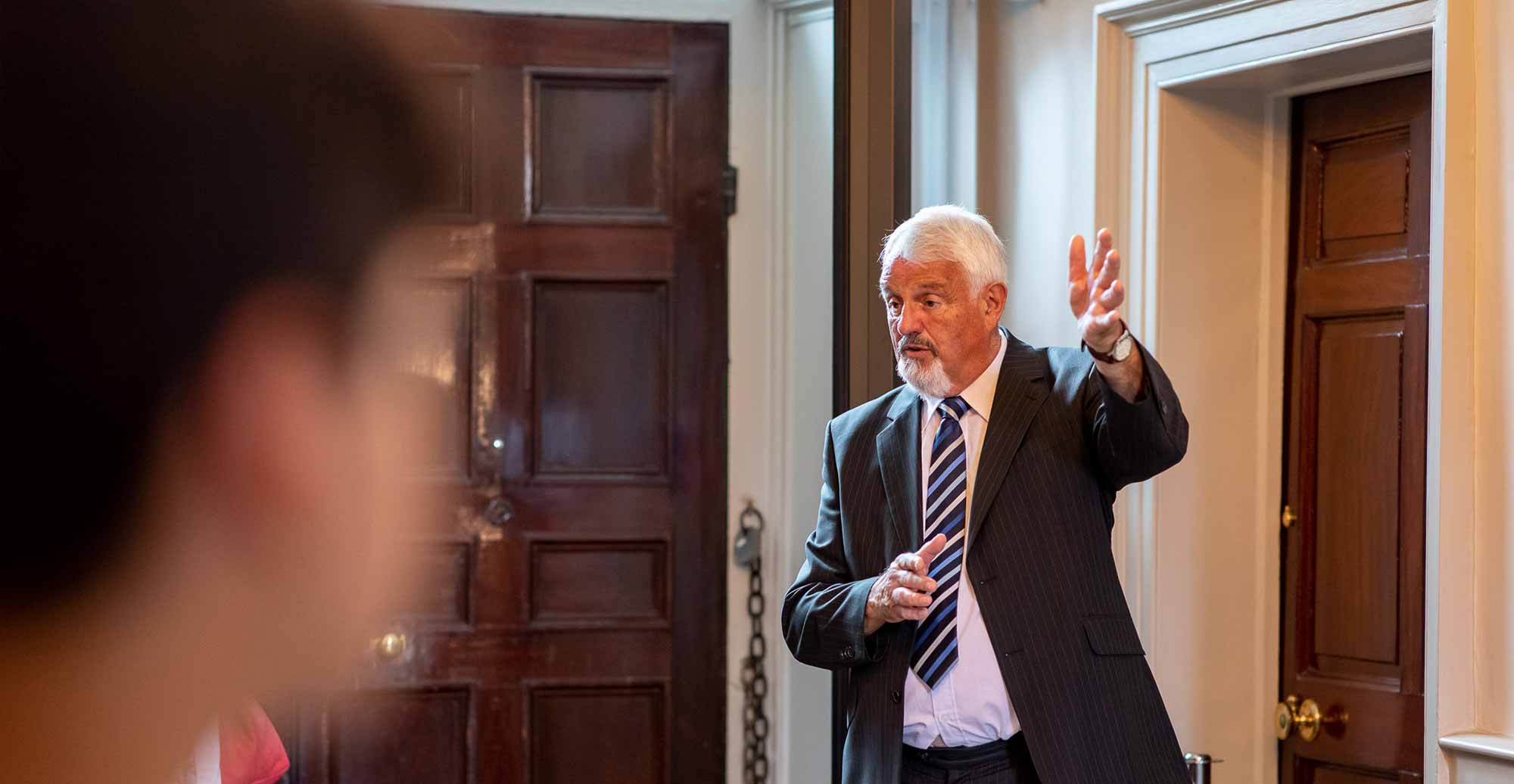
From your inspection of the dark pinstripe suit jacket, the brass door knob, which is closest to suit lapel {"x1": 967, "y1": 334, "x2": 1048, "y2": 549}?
the dark pinstripe suit jacket

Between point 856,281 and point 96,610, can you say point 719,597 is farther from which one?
point 96,610

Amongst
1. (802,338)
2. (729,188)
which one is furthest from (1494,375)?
(729,188)

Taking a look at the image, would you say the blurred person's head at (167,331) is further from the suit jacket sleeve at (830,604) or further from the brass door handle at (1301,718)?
the brass door handle at (1301,718)

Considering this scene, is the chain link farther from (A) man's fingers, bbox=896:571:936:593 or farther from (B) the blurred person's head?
(B) the blurred person's head

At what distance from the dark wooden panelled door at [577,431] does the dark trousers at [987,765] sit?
1425mm

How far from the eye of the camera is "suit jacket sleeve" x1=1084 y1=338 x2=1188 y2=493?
1.60 meters

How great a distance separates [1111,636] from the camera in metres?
1.70

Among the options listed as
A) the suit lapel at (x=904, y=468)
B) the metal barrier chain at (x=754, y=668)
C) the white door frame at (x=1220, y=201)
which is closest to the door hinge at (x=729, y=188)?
the metal barrier chain at (x=754, y=668)

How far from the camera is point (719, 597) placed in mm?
3100

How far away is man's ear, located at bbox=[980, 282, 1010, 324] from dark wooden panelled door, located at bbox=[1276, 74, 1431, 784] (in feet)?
2.82

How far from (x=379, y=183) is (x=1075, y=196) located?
2.25m

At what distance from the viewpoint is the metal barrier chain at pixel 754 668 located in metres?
3.07

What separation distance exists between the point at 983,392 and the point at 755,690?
4.79ft

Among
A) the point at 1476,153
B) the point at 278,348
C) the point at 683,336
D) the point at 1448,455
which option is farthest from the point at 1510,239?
the point at 278,348
